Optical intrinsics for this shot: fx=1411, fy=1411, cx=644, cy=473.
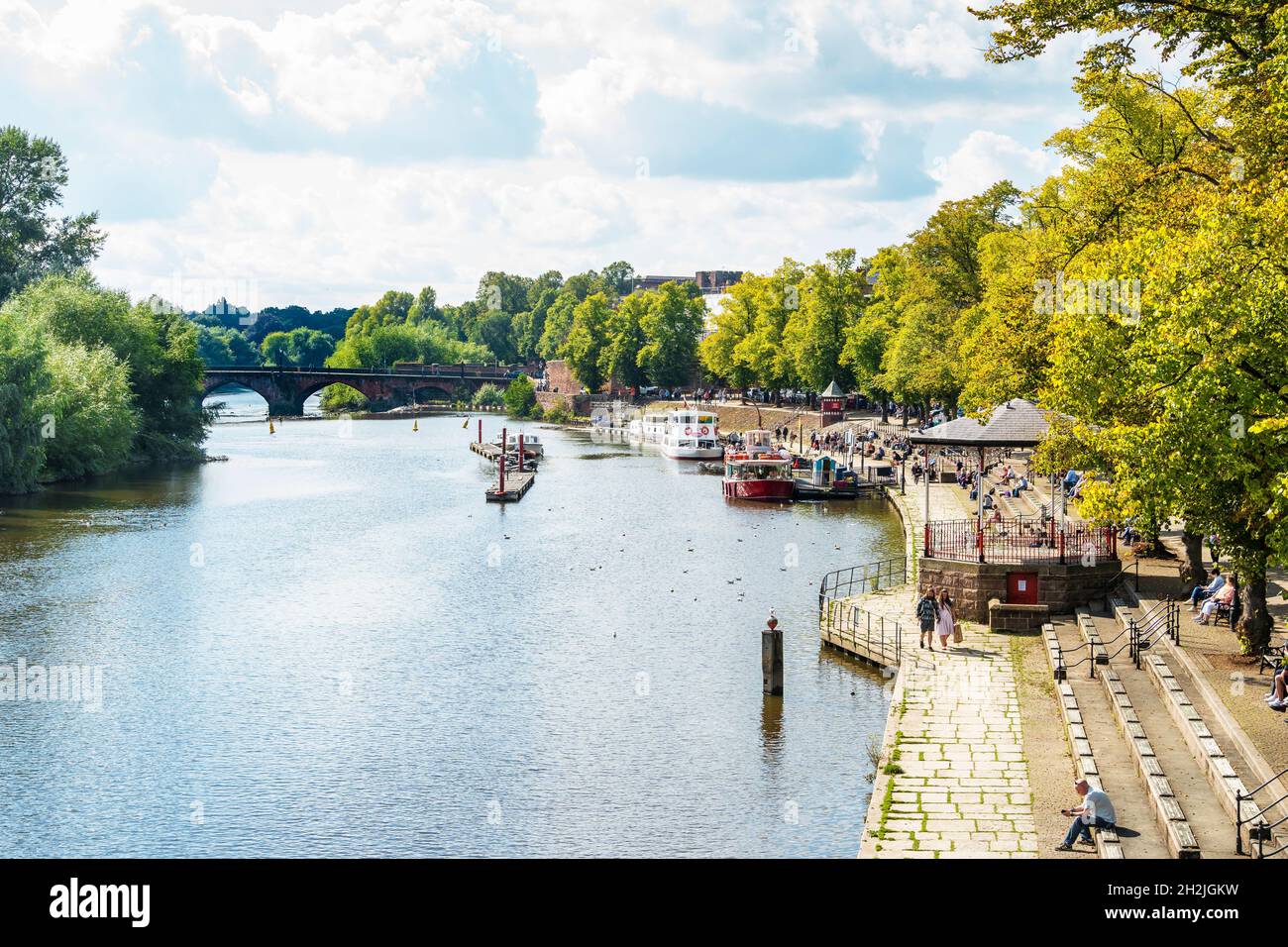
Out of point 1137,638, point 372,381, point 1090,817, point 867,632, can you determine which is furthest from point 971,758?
point 372,381

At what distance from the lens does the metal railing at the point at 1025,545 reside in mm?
35656

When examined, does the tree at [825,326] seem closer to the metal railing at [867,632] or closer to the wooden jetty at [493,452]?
Answer: the wooden jetty at [493,452]

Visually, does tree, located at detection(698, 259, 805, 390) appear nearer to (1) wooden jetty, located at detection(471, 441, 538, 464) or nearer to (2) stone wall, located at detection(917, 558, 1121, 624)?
(1) wooden jetty, located at detection(471, 441, 538, 464)

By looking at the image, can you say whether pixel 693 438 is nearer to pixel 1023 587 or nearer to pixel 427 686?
pixel 1023 587

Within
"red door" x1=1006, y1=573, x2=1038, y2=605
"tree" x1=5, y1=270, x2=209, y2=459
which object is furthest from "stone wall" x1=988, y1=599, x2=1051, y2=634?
"tree" x1=5, y1=270, x2=209, y2=459

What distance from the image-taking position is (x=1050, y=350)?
40969mm

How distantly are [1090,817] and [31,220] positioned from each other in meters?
99.2

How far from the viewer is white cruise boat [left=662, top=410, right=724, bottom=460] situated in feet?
340

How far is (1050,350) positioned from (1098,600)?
8735mm

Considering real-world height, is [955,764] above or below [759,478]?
below

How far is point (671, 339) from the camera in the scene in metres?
149

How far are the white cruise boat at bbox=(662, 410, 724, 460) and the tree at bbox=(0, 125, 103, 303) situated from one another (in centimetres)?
4589

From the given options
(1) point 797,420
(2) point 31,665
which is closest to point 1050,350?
(2) point 31,665
